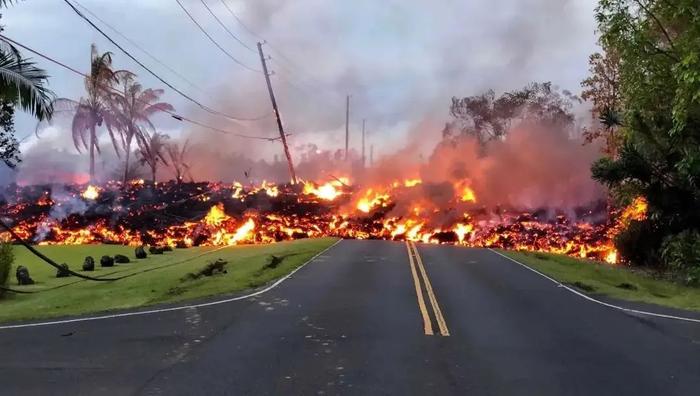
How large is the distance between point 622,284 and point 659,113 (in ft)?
25.8

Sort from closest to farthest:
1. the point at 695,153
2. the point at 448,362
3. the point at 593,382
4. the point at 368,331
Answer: the point at 593,382
the point at 448,362
the point at 368,331
the point at 695,153

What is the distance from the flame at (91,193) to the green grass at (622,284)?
3905cm

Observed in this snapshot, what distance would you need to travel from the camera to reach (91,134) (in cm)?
5256

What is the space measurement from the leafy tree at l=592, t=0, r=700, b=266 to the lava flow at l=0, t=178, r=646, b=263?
66.6 ft

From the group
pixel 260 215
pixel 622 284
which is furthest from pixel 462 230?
pixel 622 284

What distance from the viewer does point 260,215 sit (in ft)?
166

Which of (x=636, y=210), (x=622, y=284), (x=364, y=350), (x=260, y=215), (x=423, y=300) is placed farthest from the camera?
(x=260, y=215)

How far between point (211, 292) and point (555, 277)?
11111 mm

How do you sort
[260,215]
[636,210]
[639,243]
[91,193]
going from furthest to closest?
[91,193], [260,215], [636,210], [639,243]

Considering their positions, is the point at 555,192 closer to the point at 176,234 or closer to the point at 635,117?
the point at 635,117

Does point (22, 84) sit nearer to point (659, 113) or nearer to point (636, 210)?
point (659, 113)

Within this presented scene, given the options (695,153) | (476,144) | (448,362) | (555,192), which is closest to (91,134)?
(476,144)

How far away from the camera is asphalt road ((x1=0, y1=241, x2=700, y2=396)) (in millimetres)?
6977

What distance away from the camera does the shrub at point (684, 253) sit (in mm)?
22281
